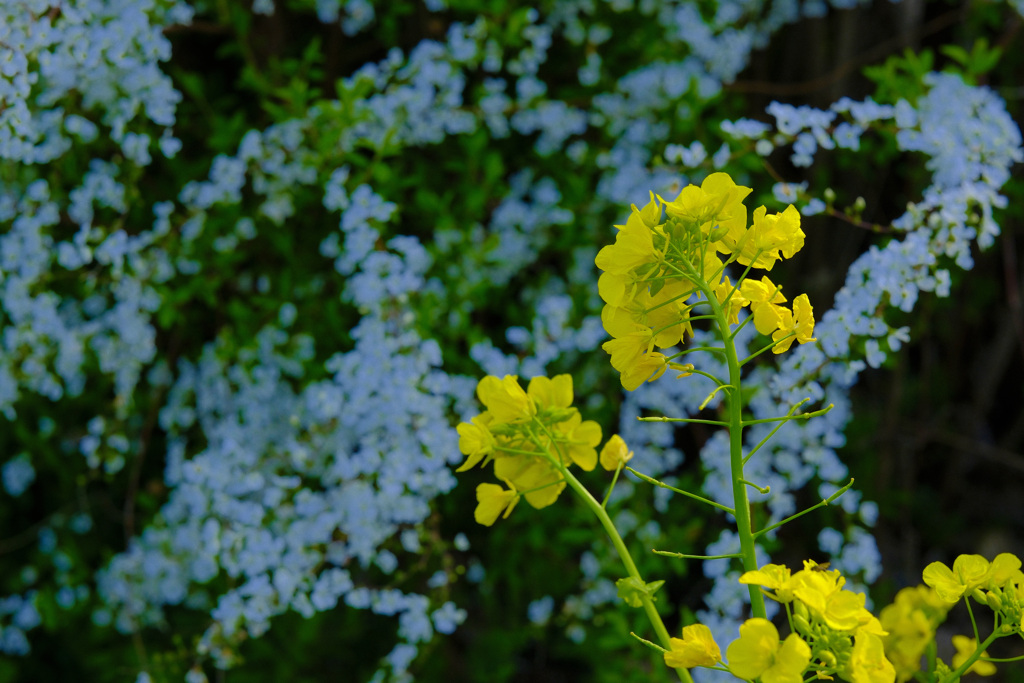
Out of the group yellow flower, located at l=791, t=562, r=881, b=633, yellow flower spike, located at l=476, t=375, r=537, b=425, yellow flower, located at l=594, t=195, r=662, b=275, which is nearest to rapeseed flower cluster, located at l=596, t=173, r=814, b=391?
yellow flower, located at l=594, t=195, r=662, b=275

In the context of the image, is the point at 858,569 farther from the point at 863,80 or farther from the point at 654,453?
the point at 863,80

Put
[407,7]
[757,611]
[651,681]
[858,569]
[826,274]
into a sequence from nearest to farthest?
[757,611]
[858,569]
[651,681]
[407,7]
[826,274]

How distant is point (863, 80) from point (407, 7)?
138cm

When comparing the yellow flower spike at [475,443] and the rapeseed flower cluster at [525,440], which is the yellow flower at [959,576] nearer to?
the rapeseed flower cluster at [525,440]

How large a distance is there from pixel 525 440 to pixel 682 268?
0.23m

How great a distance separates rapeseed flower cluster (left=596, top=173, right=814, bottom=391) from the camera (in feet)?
2.35

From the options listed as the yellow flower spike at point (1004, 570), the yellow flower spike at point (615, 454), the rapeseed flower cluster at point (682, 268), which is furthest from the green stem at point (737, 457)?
the yellow flower spike at point (1004, 570)

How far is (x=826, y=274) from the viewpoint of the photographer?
7.64 feet

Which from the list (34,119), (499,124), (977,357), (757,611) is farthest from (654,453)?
(977,357)

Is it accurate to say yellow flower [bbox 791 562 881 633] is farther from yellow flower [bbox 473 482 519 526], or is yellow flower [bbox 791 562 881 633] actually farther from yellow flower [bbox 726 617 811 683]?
yellow flower [bbox 473 482 519 526]

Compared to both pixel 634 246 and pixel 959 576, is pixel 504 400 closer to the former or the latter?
pixel 634 246

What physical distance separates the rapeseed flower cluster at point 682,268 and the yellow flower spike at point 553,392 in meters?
0.09

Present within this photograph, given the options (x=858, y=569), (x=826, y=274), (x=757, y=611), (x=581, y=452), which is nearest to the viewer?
(x=757, y=611)

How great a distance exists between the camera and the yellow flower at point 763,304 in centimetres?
77
